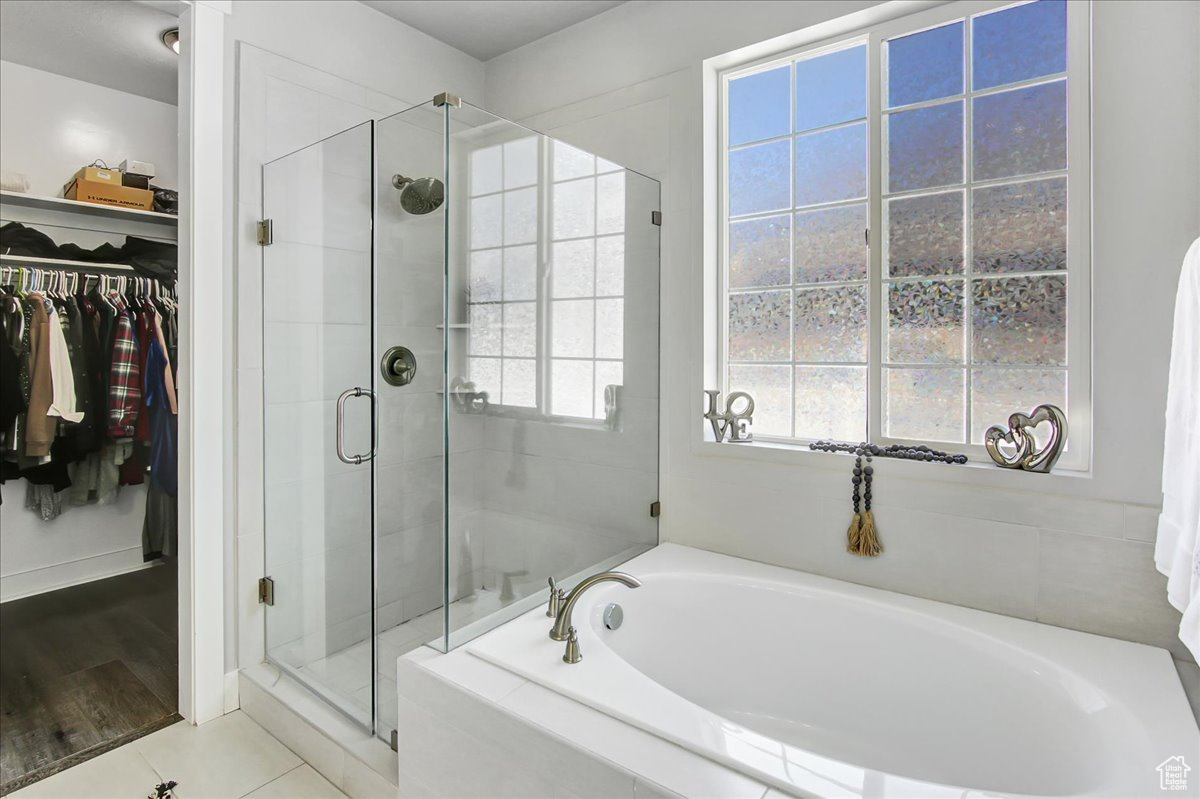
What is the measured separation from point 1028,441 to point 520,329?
1417 mm

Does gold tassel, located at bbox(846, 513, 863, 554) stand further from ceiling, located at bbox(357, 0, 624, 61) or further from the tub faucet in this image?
ceiling, located at bbox(357, 0, 624, 61)

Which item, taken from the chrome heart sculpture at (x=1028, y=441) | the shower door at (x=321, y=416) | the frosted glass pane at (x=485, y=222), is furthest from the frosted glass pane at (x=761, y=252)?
the shower door at (x=321, y=416)

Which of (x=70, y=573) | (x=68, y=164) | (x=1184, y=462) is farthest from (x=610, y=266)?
(x=70, y=573)

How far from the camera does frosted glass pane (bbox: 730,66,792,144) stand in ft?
7.16

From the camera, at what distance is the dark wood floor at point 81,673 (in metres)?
1.87

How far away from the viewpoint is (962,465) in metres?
1.75

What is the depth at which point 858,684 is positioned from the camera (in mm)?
1704

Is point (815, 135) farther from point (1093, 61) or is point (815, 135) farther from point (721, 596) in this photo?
point (721, 596)

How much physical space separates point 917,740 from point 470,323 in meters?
1.59

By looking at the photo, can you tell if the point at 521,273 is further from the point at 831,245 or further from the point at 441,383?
the point at 831,245

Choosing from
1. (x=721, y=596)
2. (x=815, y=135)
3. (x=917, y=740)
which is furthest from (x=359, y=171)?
(x=917, y=740)

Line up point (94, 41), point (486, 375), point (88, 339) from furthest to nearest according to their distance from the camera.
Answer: point (88, 339) < point (94, 41) < point (486, 375)

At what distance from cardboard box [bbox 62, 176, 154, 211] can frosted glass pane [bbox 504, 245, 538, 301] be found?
2743 millimetres

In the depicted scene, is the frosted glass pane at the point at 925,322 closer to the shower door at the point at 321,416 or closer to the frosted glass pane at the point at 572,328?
the frosted glass pane at the point at 572,328
